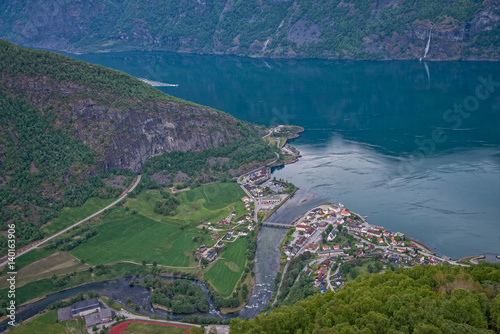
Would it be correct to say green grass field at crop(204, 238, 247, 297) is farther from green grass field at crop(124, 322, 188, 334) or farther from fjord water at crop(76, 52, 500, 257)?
fjord water at crop(76, 52, 500, 257)

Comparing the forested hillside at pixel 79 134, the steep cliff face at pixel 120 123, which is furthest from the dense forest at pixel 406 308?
the steep cliff face at pixel 120 123

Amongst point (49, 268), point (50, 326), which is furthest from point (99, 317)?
point (49, 268)

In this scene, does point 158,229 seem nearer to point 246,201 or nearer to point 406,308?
point 246,201

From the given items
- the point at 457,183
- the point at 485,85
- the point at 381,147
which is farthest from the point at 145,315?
the point at 485,85

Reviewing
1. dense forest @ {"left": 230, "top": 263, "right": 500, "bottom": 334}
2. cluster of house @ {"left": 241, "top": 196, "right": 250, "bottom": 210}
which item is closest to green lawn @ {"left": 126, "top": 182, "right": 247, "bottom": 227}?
cluster of house @ {"left": 241, "top": 196, "right": 250, "bottom": 210}

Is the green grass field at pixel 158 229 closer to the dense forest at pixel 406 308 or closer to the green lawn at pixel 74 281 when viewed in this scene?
the green lawn at pixel 74 281
